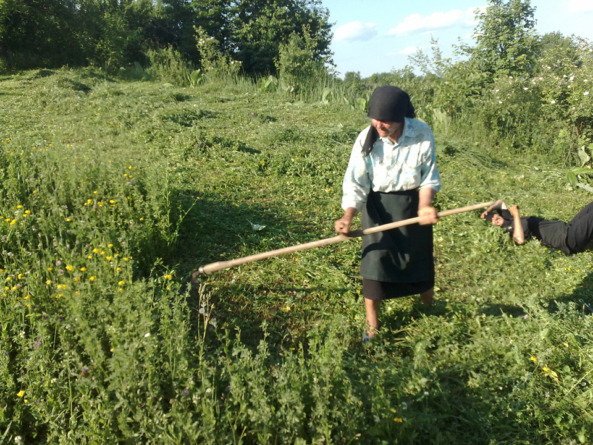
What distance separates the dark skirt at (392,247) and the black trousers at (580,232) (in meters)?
2.01

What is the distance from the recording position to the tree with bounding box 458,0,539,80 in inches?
405

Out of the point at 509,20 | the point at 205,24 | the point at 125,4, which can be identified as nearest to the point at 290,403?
the point at 509,20

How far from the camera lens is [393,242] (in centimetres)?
288

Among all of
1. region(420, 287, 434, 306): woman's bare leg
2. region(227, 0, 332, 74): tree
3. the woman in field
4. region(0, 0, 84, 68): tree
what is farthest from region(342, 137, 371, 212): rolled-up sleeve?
Answer: region(227, 0, 332, 74): tree

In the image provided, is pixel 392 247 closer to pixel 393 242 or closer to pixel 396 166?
pixel 393 242

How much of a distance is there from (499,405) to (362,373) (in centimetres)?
78

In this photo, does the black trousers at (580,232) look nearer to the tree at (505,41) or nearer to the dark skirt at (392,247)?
the dark skirt at (392,247)

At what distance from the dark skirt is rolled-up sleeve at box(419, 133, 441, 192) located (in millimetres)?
116

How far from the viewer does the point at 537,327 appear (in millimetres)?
2893

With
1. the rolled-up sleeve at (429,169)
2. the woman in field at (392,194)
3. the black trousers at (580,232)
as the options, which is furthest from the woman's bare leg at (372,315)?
the black trousers at (580,232)

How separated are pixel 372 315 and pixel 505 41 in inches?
395

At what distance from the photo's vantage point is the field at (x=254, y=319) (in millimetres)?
2105

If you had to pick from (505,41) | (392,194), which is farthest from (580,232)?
(505,41)

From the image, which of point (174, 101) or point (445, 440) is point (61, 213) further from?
point (174, 101)
